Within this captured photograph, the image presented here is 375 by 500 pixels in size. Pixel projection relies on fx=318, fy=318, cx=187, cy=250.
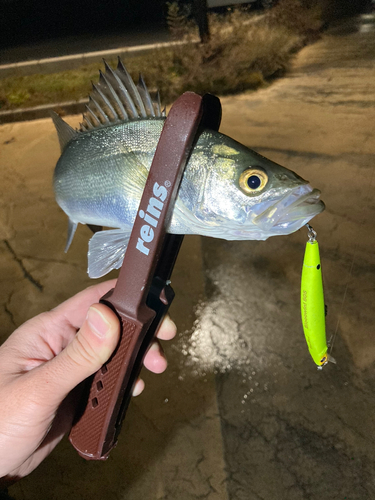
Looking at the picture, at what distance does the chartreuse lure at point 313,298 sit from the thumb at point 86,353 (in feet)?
1.80

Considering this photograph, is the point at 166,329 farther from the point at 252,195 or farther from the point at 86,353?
the point at 252,195

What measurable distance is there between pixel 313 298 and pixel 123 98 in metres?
0.84

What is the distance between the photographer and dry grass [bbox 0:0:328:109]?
452 centimetres

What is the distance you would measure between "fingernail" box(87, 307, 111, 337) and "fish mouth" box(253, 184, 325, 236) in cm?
48

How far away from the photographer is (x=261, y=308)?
2.16 meters

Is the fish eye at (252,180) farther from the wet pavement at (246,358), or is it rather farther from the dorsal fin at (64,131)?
the wet pavement at (246,358)

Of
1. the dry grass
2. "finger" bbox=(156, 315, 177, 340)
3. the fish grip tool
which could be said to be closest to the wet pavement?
"finger" bbox=(156, 315, 177, 340)

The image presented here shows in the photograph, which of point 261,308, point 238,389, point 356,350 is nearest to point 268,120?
point 261,308

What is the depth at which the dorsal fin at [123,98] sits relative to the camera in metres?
0.94

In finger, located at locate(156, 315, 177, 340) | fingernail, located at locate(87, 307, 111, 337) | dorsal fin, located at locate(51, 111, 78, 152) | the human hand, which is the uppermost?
dorsal fin, located at locate(51, 111, 78, 152)

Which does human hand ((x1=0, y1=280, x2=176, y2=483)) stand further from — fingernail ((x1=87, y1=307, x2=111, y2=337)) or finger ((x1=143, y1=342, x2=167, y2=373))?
finger ((x1=143, y1=342, x2=167, y2=373))

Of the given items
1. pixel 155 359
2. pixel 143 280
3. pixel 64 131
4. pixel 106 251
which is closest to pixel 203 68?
pixel 64 131

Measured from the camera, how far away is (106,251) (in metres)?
0.93

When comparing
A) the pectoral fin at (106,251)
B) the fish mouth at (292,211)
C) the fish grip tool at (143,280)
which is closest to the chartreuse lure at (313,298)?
the fish mouth at (292,211)
